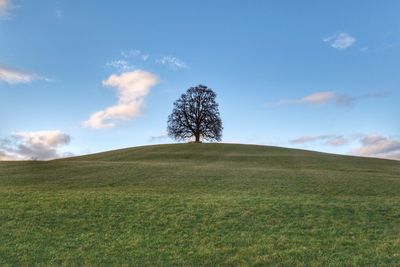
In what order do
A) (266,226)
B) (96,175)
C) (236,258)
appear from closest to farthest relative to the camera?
(236,258) → (266,226) → (96,175)

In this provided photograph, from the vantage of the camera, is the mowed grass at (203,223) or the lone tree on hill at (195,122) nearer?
the mowed grass at (203,223)

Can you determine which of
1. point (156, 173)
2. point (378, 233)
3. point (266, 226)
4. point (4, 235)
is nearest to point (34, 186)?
point (156, 173)

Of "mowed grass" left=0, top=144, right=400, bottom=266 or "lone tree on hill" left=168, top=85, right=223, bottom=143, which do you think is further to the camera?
"lone tree on hill" left=168, top=85, right=223, bottom=143

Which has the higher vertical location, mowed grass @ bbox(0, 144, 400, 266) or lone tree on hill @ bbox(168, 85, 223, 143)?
lone tree on hill @ bbox(168, 85, 223, 143)

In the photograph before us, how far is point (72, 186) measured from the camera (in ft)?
97.9

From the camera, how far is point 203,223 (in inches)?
679

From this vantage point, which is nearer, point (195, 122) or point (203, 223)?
point (203, 223)

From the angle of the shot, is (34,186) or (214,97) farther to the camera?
(214,97)

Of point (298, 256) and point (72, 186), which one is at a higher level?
point (72, 186)

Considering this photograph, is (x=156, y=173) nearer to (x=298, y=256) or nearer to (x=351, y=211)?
(x=351, y=211)

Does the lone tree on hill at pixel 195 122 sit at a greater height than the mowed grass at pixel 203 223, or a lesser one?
greater

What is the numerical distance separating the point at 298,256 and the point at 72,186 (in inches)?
849

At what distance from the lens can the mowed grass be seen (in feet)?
43.4

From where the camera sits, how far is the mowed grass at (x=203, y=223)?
13.2m
